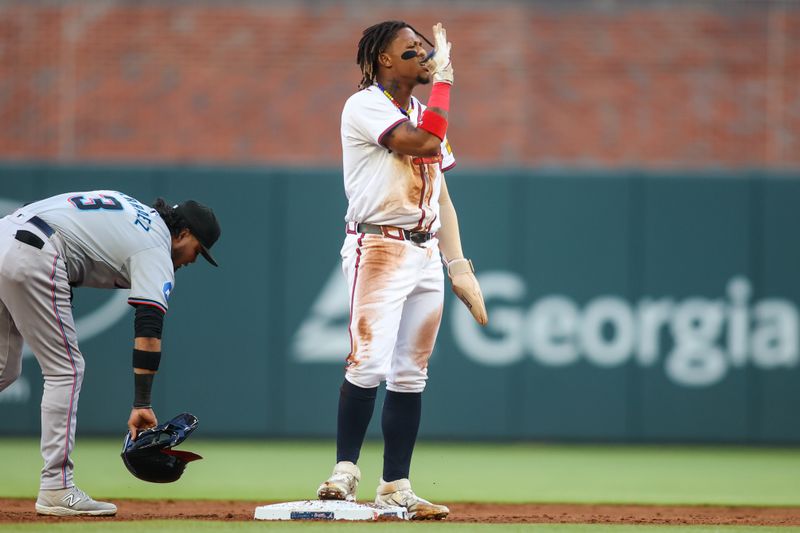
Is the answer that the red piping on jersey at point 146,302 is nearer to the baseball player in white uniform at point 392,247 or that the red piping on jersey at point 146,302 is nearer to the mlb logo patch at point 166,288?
the mlb logo patch at point 166,288

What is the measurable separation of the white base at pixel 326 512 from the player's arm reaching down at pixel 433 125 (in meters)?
1.59

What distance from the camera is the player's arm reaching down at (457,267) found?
5672 mm

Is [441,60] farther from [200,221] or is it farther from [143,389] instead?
[143,389]

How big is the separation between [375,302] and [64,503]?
1.67 metres

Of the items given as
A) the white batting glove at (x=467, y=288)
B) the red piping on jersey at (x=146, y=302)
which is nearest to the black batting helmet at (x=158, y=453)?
the red piping on jersey at (x=146, y=302)

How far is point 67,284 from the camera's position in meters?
5.38

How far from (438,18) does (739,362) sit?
5546mm

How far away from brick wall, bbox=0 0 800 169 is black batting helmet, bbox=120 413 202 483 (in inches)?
319

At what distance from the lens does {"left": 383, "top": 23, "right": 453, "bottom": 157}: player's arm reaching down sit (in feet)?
17.1

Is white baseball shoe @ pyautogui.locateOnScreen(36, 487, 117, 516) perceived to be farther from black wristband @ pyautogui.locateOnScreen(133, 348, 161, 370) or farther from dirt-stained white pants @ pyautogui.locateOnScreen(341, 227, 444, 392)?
dirt-stained white pants @ pyautogui.locateOnScreen(341, 227, 444, 392)

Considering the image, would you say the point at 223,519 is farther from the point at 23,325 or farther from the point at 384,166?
→ the point at 384,166

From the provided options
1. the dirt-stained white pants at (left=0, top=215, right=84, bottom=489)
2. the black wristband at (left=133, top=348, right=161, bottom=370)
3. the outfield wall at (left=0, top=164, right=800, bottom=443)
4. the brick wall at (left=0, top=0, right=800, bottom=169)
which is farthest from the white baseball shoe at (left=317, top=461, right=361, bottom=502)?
Answer: the brick wall at (left=0, top=0, right=800, bottom=169)

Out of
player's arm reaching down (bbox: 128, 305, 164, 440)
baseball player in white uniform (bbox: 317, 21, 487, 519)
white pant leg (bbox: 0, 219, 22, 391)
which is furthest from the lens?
white pant leg (bbox: 0, 219, 22, 391)

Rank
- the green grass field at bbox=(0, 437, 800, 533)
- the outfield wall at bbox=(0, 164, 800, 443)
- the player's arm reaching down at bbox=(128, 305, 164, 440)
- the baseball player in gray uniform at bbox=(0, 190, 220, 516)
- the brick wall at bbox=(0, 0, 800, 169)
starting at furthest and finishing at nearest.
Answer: the brick wall at bbox=(0, 0, 800, 169), the outfield wall at bbox=(0, 164, 800, 443), the green grass field at bbox=(0, 437, 800, 533), the baseball player in gray uniform at bbox=(0, 190, 220, 516), the player's arm reaching down at bbox=(128, 305, 164, 440)
